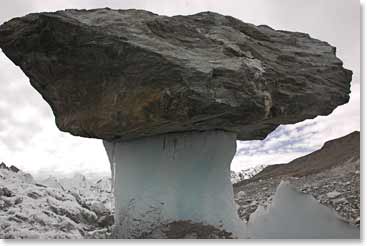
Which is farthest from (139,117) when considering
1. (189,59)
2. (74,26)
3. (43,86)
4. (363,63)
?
(363,63)

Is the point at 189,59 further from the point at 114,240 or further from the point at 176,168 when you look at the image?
the point at 114,240

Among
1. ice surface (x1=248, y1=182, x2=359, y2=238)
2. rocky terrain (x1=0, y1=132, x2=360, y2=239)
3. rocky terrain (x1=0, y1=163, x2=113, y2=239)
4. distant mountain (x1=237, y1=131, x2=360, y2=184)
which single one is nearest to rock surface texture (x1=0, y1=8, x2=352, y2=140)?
ice surface (x1=248, y1=182, x2=359, y2=238)

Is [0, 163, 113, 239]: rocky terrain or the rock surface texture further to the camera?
[0, 163, 113, 239]: rocky terrain

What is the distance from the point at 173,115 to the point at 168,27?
0.73 meters

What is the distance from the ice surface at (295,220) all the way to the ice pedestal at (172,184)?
0.21 metres

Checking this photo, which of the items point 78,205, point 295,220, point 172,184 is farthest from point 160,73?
point 78,205

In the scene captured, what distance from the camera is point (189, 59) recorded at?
3.35 metres

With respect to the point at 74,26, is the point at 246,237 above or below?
below

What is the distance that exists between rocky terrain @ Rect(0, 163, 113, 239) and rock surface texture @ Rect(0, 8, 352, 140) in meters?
1.00

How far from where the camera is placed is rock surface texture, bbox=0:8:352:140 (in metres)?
3.29

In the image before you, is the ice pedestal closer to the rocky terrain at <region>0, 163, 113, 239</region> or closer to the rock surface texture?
the rock surface texture

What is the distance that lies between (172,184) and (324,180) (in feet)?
14.9

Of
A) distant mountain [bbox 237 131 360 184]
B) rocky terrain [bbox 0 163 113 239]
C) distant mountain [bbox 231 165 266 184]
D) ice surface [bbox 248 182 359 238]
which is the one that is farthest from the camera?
distant mountain [bbox 237 131 360 184]

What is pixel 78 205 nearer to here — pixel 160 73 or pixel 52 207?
pixel 52 207
